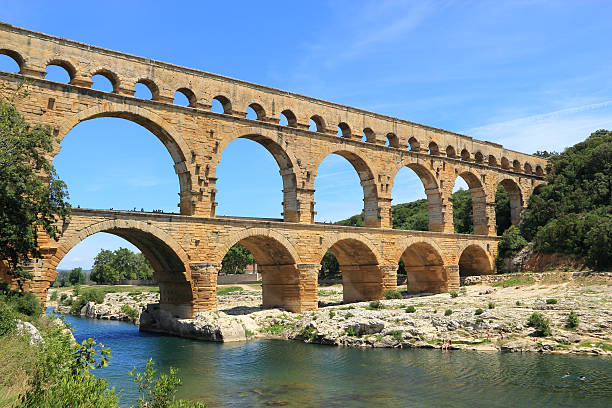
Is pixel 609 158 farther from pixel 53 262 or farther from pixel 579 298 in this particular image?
pixel 53 262

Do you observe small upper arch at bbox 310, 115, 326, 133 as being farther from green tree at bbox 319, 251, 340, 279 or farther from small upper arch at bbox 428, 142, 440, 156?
green tree at bbox 319, 251, 340, 279

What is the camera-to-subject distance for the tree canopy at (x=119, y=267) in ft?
266

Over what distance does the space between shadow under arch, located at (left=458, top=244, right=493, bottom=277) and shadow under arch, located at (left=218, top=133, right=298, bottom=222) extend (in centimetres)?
1693

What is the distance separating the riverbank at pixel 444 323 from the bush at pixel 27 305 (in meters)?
7.79

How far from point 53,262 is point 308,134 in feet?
51.2

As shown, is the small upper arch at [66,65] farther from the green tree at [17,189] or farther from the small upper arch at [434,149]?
the small upper arch at [434,149]

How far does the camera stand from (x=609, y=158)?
1631 inches

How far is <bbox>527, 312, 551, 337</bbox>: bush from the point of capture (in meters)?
20.3

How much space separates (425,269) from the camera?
37.7m

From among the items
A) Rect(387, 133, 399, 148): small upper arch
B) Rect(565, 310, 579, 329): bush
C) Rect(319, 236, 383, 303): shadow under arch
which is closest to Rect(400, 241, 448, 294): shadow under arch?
Rect(319, 236, 383, 303): shadow under arch

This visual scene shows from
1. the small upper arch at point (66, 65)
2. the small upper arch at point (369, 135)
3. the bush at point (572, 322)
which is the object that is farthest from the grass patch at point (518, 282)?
the small upper arch at point (66, 65)

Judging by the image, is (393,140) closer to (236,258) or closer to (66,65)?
(66,65)

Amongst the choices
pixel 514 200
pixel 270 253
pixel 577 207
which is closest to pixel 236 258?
pixel 514 200

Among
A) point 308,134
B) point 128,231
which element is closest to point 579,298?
point 308,134
